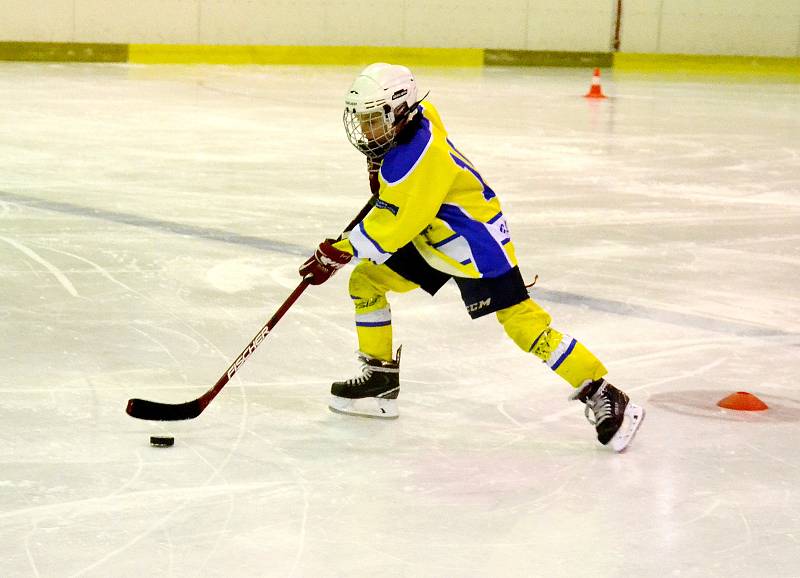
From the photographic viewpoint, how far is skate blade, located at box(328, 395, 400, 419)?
3.60 m

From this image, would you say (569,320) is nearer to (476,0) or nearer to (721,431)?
(721,431)

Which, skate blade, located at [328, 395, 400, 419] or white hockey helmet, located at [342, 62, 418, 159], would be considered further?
skate blade, located at [328, 395, 400, 419]

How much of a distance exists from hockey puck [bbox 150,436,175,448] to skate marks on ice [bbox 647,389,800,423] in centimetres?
136

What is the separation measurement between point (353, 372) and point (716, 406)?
1.05m

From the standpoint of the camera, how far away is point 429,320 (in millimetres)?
4676

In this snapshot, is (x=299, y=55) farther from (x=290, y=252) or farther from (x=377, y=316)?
(x=377, y=316)

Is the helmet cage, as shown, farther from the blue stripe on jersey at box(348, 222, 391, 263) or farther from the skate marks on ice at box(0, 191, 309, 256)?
the skate marks on ice at box(0, 191, 309, 256)

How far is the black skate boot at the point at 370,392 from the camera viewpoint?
3.62m

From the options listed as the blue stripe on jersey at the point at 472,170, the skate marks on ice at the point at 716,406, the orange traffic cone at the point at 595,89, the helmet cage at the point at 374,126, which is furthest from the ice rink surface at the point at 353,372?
the orange traffic cone at the point at 595,89

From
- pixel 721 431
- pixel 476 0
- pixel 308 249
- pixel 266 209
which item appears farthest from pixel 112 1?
pixel 721 431

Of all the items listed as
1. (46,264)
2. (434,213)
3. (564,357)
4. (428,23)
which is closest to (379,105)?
(434,213)

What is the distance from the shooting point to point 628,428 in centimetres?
338

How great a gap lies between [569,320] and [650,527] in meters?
1.90

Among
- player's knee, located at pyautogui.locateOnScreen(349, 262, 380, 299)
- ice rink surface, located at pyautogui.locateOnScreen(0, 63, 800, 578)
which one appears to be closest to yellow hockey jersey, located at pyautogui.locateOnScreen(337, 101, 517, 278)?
player's knee, located at pyautogui.locateOnScreen(349, 262, 380, 299)
